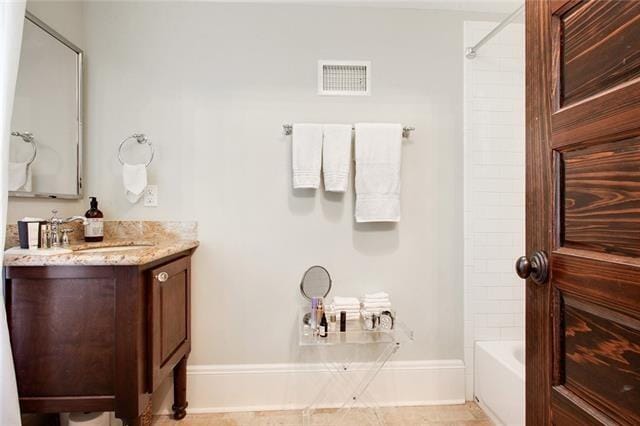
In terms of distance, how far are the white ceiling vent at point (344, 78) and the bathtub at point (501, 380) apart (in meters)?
1.60

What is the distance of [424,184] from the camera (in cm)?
194

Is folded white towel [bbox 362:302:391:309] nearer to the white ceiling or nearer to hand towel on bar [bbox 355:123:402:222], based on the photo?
hand towel on bar [bbox 355:123:402:222]

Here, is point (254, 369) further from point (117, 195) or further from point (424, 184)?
point (424, 184)

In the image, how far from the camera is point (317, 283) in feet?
6.08

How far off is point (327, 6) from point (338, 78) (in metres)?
0.41

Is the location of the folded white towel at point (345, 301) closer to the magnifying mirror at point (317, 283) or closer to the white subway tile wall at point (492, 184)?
the magnifying mirror at point (317, 283)

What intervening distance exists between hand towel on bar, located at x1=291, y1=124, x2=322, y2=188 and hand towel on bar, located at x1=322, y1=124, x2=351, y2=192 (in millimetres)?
38

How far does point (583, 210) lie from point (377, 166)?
113cm

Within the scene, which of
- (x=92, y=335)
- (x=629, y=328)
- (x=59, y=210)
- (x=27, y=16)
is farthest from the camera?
(x=59, y=210)

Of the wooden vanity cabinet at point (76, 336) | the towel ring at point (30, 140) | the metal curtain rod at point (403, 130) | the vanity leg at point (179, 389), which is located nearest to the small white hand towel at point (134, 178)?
the towel ring at point (30, 140)

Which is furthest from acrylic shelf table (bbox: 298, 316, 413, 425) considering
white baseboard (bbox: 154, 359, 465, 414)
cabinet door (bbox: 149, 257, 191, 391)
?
cabinet door (bbox: 149, 257, 191, 391)

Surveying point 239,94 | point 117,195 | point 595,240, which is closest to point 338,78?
point 239,94

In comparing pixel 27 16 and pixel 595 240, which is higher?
pixel 27 16

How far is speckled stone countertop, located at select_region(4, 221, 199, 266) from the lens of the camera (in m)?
1.16
